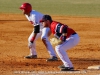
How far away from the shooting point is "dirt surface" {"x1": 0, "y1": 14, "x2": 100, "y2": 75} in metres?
Result: 12.3

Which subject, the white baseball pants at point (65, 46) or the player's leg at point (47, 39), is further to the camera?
the player's leg at point (47, 39)

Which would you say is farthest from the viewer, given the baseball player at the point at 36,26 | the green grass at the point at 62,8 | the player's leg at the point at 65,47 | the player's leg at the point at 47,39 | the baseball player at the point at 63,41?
the green grass at the point at 62,8

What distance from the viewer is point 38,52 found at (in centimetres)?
1587

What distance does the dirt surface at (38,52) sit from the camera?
40.2ft

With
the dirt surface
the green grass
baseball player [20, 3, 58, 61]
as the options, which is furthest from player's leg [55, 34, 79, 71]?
the green grass

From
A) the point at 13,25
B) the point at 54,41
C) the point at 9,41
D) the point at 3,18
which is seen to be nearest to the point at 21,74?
the point at 54,41

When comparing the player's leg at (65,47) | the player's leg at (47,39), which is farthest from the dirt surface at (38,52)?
the player's leg at (65,47)

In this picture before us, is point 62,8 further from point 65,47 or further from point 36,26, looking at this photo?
point 65,47

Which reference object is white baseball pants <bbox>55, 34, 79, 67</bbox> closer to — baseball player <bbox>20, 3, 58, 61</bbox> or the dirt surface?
the dirt surface

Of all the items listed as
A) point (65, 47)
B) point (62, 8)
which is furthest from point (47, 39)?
point (62, 8)

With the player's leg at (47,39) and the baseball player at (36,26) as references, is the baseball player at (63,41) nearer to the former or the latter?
the baseball player at (36,26)

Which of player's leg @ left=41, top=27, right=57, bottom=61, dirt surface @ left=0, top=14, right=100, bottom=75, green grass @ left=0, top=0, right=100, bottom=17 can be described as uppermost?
player's leg @ left=41, top=27, right=57, bottom=61

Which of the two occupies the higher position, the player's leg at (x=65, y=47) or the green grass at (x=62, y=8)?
the player's leg at (x=65, y=47)

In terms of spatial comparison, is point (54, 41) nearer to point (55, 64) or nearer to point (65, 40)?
point (65, 40)
